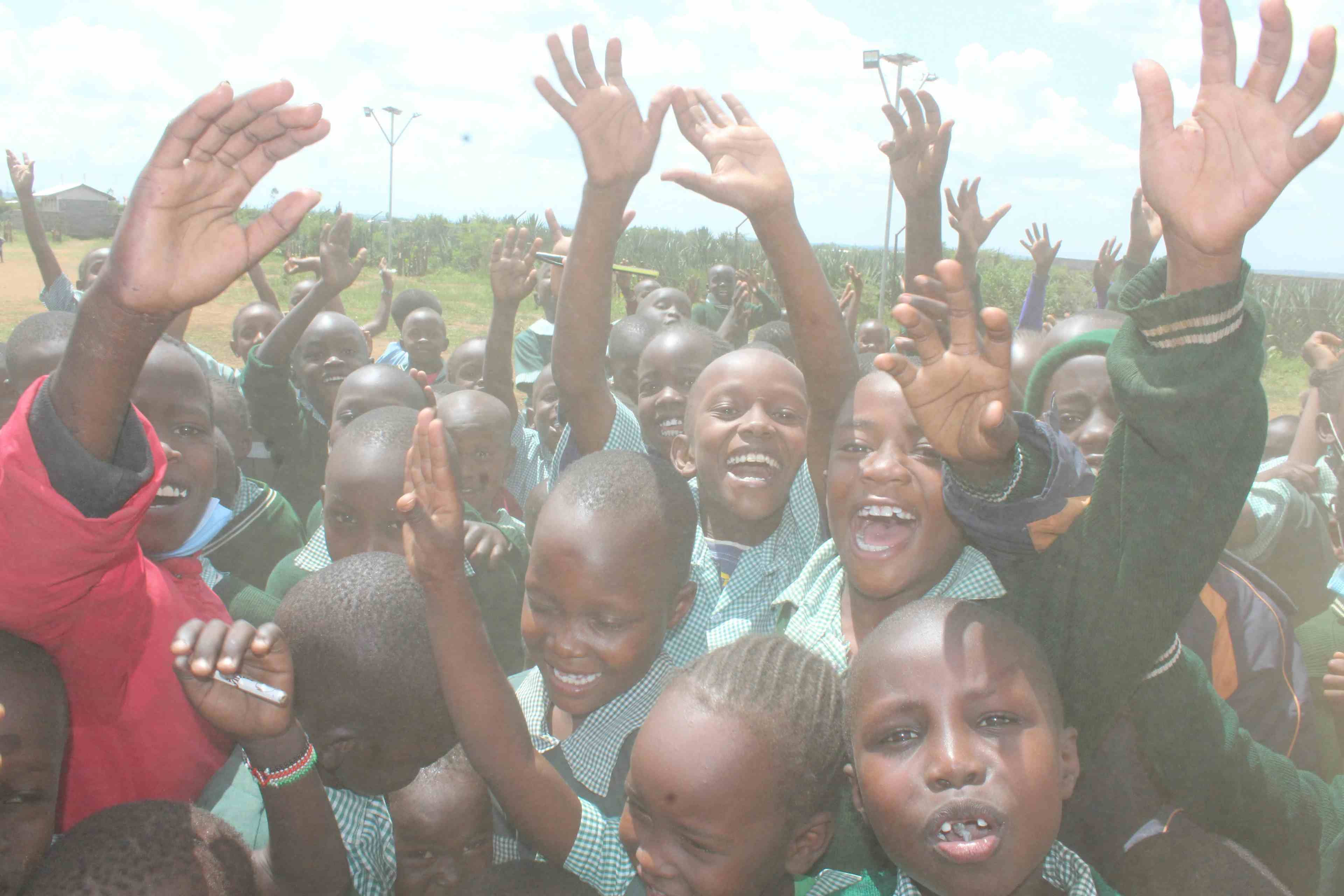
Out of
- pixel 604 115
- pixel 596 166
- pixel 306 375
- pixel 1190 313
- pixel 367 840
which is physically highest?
pixel 604 115

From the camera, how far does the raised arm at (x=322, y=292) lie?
12.6 ft

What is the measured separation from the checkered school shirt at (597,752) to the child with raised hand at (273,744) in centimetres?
37

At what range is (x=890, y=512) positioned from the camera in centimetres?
192

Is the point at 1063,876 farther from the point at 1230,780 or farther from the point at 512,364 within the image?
the point at 512,364

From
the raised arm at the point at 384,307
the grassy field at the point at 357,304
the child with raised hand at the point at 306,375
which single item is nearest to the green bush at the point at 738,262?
the grassy field at the point at 357,304

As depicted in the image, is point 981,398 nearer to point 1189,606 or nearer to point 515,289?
point 1189,606

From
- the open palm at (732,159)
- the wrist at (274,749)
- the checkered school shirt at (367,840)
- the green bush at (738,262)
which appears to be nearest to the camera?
the wrist at (274,749)

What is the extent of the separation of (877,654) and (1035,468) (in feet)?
1.26

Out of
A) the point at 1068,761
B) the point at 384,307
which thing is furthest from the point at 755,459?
the point at 384,307

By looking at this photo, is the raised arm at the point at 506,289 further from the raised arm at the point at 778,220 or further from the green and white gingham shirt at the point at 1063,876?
the green and white gingham shirt at the point at 1063,876

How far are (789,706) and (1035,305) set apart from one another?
377 cm

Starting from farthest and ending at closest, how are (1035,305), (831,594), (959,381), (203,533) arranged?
(1035,305)
(203,533)
(831,594)
(959,381)

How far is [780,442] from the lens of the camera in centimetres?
242

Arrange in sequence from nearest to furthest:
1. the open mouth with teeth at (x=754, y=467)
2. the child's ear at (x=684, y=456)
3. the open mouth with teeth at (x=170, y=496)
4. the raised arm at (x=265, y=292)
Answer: the open mouth with teeth at (x=170, y=496) → the open mouth with teeth at (x=754, y=467) → the child's ear at (x=684, y=456) → the raised arm at (x=265, y=292)
